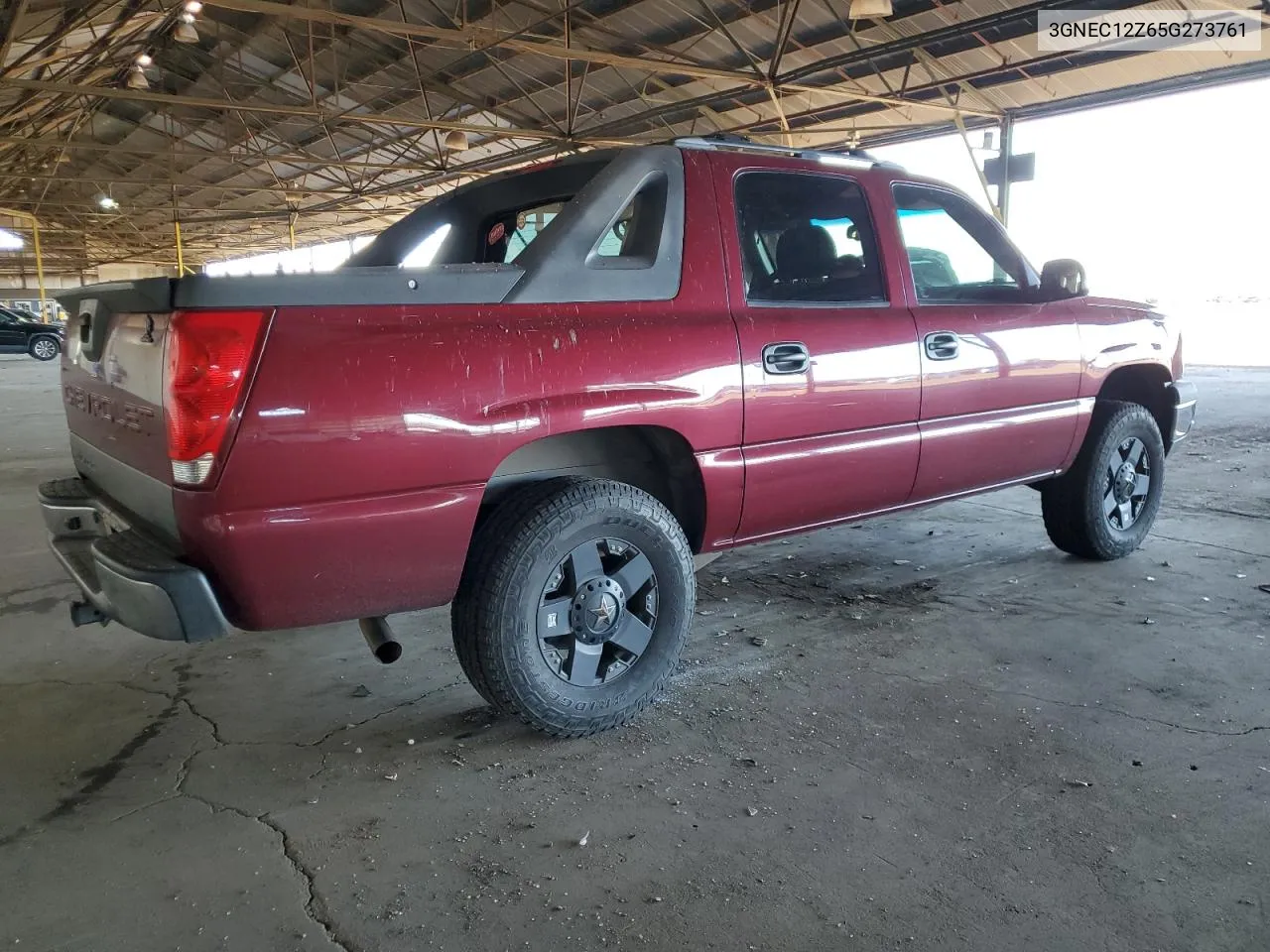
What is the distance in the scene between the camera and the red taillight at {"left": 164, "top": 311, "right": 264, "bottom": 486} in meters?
2.04

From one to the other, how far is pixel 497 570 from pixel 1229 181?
2289cm

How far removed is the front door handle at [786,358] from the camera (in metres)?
2.90

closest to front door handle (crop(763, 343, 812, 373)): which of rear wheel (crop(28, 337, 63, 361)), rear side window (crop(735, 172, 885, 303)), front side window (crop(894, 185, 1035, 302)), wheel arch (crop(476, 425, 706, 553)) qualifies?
rear side window (crop(735, 172, 885, 303))

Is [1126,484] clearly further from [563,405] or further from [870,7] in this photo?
[870,7]

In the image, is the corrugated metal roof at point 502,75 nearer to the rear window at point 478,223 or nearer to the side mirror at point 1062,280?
the rear window at point 478,223

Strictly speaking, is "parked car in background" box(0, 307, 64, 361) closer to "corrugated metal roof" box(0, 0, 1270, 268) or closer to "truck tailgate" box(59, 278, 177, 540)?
"corrugated metal roof" box(0, 0, 1270, 268)

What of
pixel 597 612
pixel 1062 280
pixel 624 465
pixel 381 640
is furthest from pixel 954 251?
pixel 381 640

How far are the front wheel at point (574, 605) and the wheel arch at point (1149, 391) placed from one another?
2.80 metres

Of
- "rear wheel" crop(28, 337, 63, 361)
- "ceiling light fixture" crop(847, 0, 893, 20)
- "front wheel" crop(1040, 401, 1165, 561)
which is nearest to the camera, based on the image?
"front wheel" crop(1040, 401, 1165, 561)

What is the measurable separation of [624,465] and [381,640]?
96cm

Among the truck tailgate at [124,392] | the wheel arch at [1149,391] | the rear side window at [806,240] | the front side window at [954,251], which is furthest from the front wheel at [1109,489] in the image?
the truck tailgate at [124,392]

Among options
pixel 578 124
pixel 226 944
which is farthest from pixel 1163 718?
pixel 578 124

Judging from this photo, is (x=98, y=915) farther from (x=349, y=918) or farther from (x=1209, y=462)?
(x=1209, y=462)

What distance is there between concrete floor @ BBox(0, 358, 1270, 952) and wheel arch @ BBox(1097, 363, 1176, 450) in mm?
921
